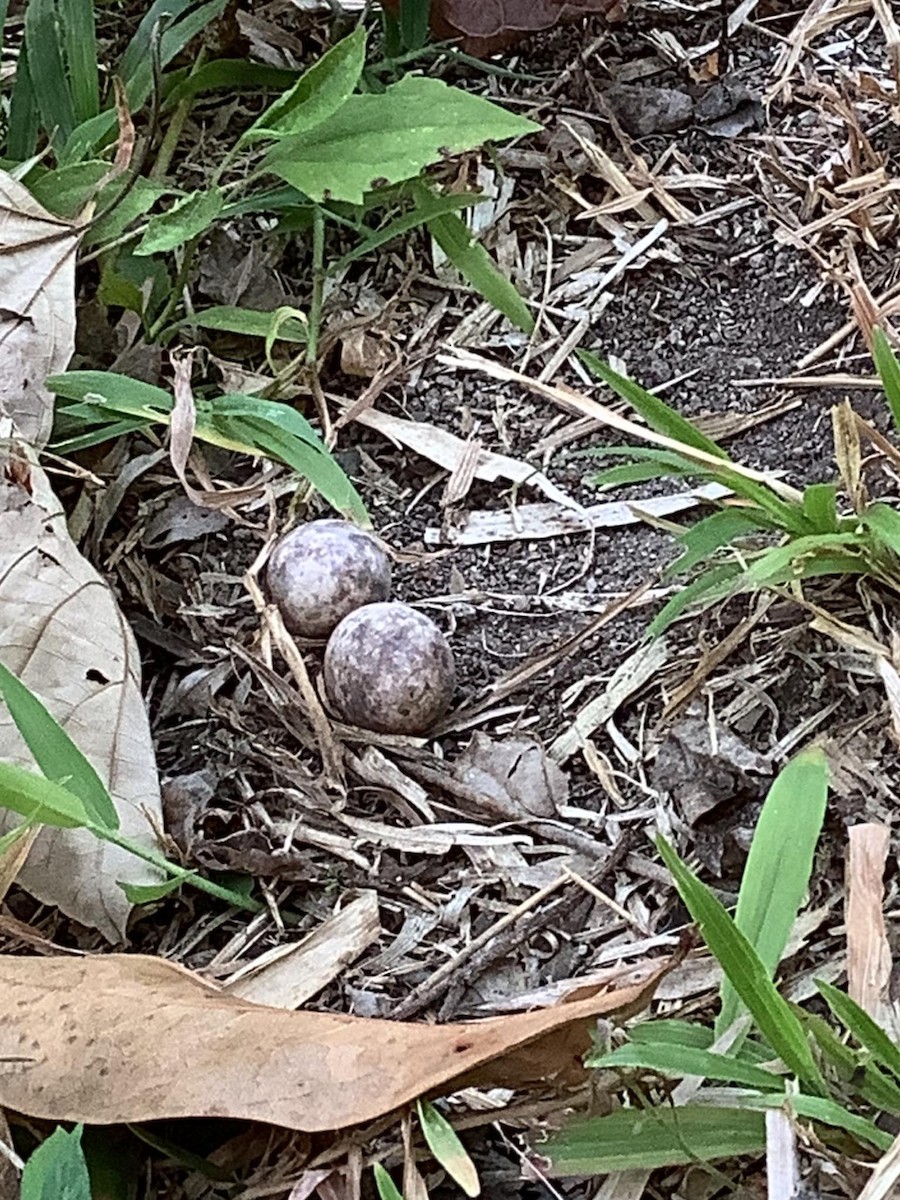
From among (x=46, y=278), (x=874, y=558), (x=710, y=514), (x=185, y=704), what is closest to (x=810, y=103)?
(x=710, y=514)

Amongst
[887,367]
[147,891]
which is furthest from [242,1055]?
[887,367]

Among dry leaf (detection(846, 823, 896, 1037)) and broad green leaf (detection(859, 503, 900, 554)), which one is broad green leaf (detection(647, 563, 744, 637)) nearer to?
broad green leaf (detection(859, 503, 900, 554))

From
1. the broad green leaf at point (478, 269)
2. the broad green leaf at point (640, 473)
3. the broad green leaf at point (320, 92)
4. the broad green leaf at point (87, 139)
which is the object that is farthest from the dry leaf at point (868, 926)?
the broad green leaf at point (87, 139)

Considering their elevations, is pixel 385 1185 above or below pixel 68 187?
below

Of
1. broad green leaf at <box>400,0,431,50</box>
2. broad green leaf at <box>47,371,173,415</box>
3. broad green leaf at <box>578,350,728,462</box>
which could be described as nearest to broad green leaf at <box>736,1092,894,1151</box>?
broad green leaf at <box>578,350,728,462</box>

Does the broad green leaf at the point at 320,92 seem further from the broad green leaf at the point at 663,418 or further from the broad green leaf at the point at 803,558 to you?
the broad green leaf at the point at 803,558

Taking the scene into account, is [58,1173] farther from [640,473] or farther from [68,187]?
[68,187]

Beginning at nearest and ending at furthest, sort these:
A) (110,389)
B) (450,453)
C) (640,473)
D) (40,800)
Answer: (40,800), (640,473), (110,389), (450,453)
